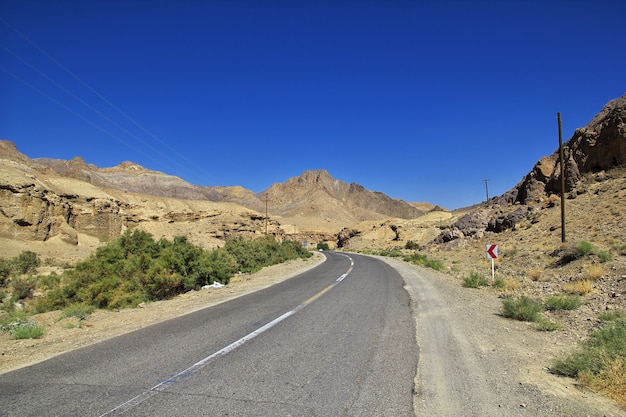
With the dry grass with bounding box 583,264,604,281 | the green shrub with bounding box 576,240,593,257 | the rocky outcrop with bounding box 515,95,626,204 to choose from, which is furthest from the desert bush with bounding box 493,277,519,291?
the rocky outcrop with bounding box 515,95,626,204

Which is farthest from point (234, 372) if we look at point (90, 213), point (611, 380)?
point (90, 213)

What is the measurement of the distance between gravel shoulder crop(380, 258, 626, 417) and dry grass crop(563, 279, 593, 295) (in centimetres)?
492

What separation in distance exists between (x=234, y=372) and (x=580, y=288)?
1226 cm

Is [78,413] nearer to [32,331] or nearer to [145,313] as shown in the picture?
[32,331]

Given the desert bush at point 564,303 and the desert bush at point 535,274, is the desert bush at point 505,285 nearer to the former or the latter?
the desert bush at point 535,274

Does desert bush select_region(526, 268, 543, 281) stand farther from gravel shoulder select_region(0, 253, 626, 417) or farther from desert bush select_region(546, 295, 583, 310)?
gravel shoulder select_region(0, 253, 626, 417)

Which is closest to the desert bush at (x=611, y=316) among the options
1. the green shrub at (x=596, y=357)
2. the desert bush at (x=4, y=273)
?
the green shrub at (x=596, y=357)

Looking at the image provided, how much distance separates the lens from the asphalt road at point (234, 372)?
395cm

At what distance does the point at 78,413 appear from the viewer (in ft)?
12.4

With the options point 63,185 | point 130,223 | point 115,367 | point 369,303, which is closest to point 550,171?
point 369,303

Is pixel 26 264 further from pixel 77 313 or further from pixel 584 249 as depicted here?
pixel 584 249

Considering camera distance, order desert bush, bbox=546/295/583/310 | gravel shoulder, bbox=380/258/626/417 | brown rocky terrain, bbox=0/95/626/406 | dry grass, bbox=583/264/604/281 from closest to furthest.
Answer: gravel shoulder, bbox=380/258/626/417 < desert bush, bbox=546/295/583/310 < dry grass, bbox=583/264/604/281 < brown rocky terrain, bbox=0/95/626/406

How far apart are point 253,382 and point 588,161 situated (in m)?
40.0

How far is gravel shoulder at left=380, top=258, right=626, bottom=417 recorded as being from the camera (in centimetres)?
411
